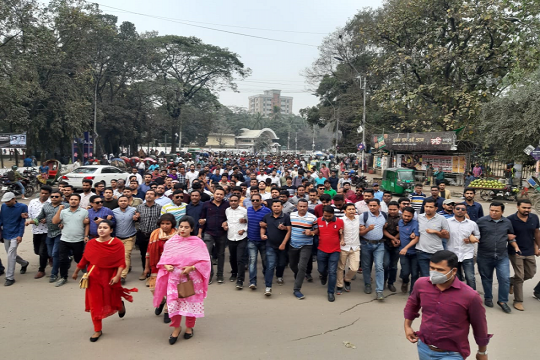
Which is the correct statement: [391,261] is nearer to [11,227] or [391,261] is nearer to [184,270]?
[184,270]

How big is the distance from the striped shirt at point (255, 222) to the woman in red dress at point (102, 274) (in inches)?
84.7

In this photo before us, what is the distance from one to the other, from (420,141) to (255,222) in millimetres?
21996

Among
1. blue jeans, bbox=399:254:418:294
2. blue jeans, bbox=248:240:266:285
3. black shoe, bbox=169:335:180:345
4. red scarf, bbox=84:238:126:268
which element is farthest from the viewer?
blue jeans, bbox=248:240:266:285

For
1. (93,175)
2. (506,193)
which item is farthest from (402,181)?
(93,175)

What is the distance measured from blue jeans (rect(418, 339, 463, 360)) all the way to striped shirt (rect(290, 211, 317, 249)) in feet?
10.3

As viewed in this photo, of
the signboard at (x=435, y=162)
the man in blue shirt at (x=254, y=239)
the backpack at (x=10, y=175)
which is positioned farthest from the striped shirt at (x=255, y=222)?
the signboard at (x=435, y=162)

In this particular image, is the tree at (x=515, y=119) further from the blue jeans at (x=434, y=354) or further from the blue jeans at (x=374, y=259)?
the blue jeans at (x=434, y=354)

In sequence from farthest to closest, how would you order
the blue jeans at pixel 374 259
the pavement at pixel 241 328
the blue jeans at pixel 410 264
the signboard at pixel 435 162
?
the signboard at pixel 435 162
the blue jeans at pixel 410 264
the blue jeans at pixel 374 259
the pavement at pixel 241 328

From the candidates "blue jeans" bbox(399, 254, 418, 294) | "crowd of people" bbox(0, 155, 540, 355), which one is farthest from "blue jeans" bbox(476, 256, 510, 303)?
"blue jeans" bbox(399, 254, 418, 294)

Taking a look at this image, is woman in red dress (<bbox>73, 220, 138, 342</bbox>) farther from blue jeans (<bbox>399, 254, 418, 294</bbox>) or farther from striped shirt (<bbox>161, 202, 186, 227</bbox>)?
blue jeans (<bbox>399, 254, 418, 294</bbox>)

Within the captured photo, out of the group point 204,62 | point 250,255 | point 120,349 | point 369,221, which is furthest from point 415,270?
point 204,62

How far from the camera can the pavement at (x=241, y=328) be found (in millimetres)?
4246

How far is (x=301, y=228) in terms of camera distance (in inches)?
238

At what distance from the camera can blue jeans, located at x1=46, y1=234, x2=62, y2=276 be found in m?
6.35
